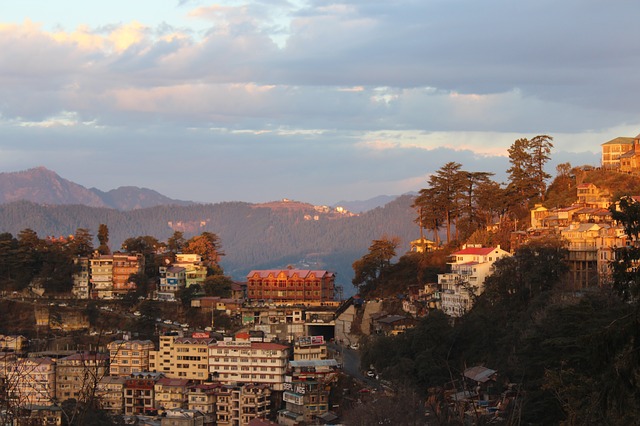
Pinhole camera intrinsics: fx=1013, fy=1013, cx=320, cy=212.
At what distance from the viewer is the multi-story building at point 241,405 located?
140ft

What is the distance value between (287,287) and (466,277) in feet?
54.1

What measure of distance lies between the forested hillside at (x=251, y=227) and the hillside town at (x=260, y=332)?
68.1 metres

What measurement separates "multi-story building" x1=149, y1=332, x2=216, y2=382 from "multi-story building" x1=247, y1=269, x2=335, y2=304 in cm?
1064

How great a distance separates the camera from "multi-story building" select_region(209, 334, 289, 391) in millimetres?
46250

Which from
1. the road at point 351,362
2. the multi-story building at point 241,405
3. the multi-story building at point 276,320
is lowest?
the multi-story building at point 241,405

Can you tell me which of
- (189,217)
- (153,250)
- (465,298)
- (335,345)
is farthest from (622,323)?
(189,217)

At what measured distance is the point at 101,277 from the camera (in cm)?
6247

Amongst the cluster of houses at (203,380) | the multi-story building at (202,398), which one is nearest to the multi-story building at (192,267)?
the cluster of houses at (203,380)

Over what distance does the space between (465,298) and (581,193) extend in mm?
9419

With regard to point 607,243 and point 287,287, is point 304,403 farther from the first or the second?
point 287,287

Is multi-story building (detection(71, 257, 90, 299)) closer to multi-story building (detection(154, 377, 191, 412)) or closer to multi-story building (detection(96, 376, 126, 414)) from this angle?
multi-story building (detection(96, 376, 126, 414))

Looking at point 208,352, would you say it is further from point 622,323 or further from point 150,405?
point 622,323

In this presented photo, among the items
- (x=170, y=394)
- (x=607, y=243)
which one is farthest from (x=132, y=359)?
(x=607, y=243)

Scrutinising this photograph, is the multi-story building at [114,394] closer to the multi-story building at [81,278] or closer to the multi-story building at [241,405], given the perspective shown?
the multi-story building at [241,405]
